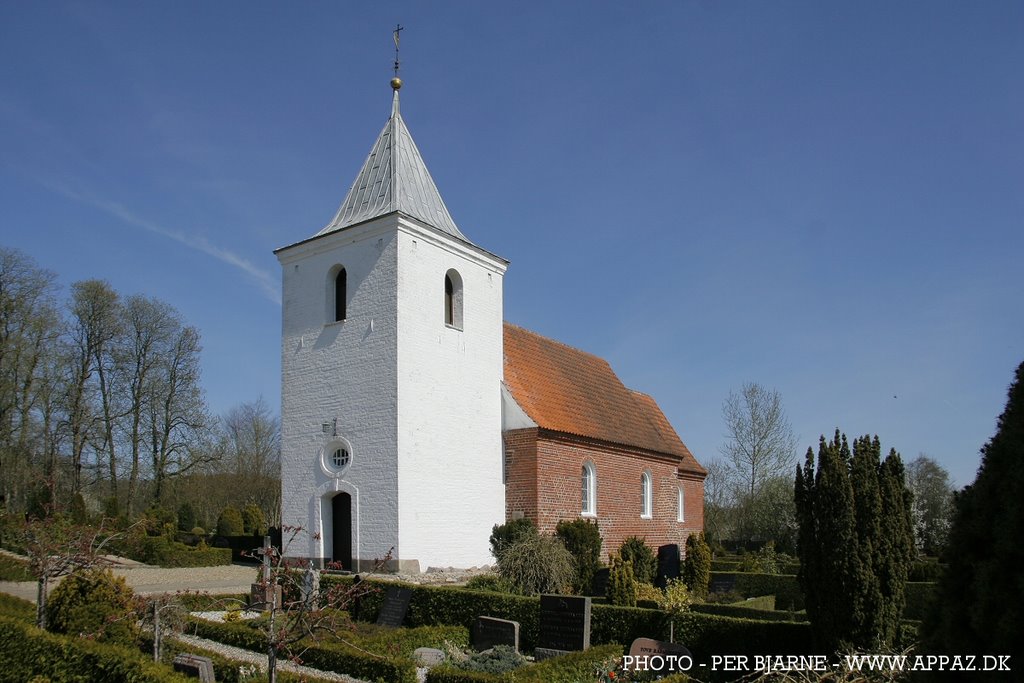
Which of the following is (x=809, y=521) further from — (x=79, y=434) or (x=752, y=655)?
(x=79, y=434)

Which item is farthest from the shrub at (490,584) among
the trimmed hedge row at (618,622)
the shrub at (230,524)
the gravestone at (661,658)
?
the shrub at (230,524)

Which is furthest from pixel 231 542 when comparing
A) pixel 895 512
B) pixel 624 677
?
pixel 895 512

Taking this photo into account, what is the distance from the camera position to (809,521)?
27.6ft

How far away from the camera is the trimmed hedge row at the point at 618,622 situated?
8.81 meters

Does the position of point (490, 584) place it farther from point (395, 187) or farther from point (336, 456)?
point (395, 187)

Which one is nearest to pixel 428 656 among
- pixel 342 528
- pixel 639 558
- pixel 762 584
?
pixel 342 528

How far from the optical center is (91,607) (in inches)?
347

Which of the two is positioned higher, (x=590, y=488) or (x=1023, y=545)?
(x=1023, y=545)

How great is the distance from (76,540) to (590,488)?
12.1 m

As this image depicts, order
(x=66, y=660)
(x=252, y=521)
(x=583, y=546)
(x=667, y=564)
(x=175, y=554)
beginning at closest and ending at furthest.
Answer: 1. (x=66, y=660)
2. (x=583, y=546)
3. (x=667, y=564)
4. (x=175, y=554)
5. (x=252, y=521)

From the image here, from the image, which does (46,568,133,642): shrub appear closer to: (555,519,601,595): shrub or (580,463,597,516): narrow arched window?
(555,519,601,595): shrub

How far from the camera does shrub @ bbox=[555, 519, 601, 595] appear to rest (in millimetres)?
14969

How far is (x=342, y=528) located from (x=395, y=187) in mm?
7311

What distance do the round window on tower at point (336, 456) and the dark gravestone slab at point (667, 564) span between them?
24.7ft
